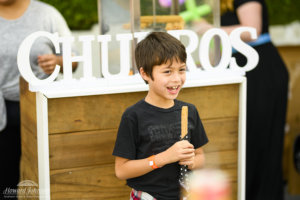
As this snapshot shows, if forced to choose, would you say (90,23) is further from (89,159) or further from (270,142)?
(89,159)

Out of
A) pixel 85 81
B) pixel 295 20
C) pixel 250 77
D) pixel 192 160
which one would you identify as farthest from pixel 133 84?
pixel 295 20

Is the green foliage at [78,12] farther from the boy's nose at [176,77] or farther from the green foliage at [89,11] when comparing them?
the boy's nose at [176,77]

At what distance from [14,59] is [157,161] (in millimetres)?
1124

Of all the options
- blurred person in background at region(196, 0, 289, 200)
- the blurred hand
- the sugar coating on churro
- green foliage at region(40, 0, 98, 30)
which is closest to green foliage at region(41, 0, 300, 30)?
green foliage at region(40, 0, 98, 30)

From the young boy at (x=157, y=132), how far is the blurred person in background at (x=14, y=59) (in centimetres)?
78

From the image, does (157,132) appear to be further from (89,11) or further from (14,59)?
(89,11)

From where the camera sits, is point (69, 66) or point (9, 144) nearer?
point (69, 66)

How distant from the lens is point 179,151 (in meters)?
2.00

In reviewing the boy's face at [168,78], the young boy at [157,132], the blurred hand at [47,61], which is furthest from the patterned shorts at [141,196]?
the blurred hand at [47,61]

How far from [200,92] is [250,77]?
83cm

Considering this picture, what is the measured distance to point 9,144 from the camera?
9.48 feet

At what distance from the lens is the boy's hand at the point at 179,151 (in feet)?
6.56

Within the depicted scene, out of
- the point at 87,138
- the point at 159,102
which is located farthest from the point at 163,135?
the point at 87,138

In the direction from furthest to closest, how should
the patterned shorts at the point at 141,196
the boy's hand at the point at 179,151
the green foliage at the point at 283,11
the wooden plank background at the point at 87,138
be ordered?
the green foliage at the point at 283,11 → the wooden plank background at the point at 87,138 → the patterned shorts at the point at 141,196 → the boy's hand at the point at 179,151
